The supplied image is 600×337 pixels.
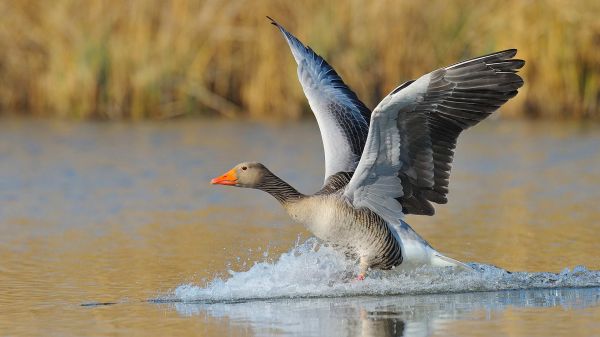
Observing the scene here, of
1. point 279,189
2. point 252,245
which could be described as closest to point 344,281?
point 279,189

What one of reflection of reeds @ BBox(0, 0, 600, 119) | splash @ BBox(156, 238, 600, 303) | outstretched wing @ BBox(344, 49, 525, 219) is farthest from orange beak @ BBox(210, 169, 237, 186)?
reflection of reeds @ BBox(0, 0, 600, 119)

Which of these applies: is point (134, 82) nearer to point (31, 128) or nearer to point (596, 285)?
point (31, 128)

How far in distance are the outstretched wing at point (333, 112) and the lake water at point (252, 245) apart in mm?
802

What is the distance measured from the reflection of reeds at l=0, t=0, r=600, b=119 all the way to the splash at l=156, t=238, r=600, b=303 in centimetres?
1111

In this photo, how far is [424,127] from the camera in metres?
8.52

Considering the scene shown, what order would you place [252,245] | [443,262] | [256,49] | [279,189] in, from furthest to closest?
[256,49] → [252,245] → [279,189] → [443,262]

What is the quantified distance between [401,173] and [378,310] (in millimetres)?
1468

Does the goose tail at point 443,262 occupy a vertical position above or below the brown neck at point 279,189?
below

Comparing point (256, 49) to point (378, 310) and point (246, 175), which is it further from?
point (378, 310)

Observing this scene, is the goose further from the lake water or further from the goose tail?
the lake water

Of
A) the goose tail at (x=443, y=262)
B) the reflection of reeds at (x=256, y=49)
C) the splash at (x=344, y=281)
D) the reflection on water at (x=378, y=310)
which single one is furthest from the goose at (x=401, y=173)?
the reflection of reeds at (x=256, y=49)

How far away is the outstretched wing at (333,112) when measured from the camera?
976 centimetres

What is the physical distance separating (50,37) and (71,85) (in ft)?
2.94

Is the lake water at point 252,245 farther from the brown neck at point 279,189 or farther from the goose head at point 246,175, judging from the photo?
the goose head at point 246,175
